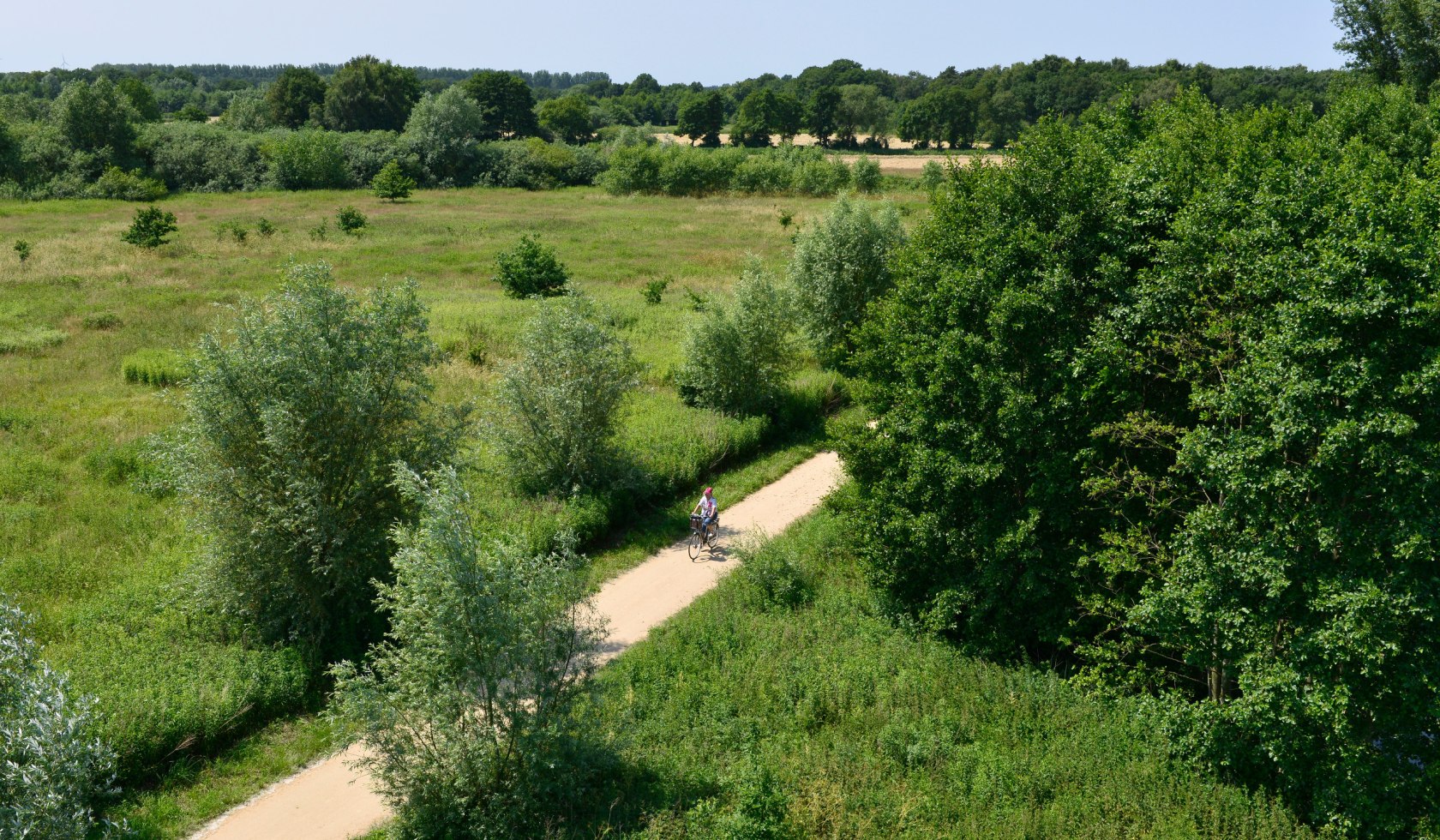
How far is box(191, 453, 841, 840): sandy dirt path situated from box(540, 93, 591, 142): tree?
129 m

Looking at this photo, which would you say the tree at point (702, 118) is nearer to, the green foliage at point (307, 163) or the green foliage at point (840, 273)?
the green foliage at point (307, 163)

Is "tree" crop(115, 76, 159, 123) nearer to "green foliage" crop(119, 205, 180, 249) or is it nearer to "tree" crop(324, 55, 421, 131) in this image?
"tree" crop(324, 55, 421, 131)

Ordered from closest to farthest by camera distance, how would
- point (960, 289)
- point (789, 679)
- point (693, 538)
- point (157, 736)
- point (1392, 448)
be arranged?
1. point (1392, 448)
2. point (157, 736)
3. point (789, 679)
4. point (960, 289)
5. point (693, 538)

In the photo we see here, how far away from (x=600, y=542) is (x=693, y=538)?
2.53 meters

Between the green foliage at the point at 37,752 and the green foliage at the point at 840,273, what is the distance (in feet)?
98.1

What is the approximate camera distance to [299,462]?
16656 mm

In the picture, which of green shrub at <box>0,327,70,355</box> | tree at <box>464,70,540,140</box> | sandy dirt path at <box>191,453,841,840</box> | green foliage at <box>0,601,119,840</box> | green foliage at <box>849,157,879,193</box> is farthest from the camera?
tree at <box>464,70,540,140</box>

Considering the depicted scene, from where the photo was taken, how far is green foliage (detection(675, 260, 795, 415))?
30.0 m

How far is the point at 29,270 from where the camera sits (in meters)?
48.0

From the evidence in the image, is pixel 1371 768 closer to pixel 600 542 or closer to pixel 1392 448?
pixel 1392 448

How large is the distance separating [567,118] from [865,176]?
7159 centimetres

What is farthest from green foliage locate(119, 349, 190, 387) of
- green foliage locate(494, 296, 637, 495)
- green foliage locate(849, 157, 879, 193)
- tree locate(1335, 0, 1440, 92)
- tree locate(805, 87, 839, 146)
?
tree locate(805, 87, 839, 146)

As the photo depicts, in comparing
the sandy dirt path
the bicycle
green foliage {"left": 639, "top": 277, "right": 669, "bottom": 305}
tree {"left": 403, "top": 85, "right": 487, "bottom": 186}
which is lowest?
the sandy dirt path

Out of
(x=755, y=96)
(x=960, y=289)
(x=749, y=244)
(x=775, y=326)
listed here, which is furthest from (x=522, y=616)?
(x=755, y=96)
